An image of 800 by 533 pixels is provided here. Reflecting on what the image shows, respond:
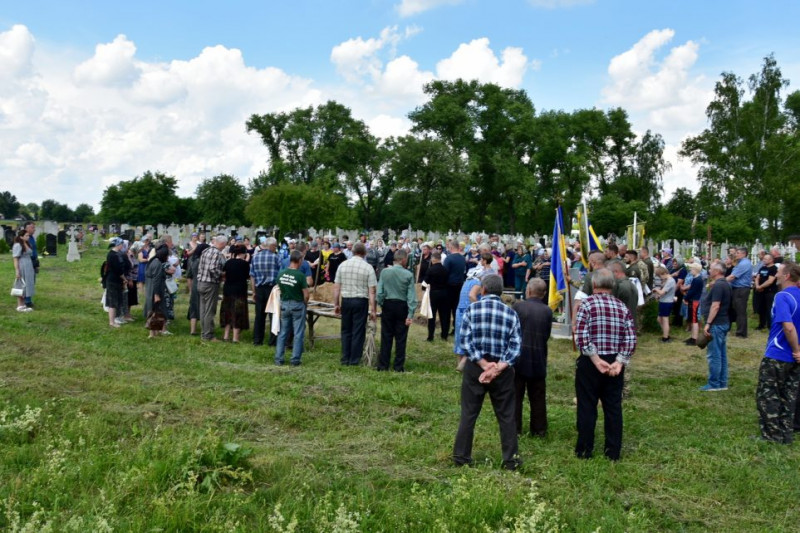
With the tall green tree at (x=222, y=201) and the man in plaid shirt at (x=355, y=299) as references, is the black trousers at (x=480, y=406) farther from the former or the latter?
the tall green tree at (x=222, y=201)

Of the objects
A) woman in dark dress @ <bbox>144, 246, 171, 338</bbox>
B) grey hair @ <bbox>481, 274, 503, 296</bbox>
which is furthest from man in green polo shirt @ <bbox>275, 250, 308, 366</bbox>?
grey hair @ <bbox>481, 274, 503, 296</bbox>

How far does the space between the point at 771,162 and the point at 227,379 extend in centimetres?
4587

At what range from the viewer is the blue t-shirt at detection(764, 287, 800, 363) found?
625cm

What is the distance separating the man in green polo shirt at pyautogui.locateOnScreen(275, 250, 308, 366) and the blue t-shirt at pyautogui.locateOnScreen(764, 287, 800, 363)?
20.2 ft

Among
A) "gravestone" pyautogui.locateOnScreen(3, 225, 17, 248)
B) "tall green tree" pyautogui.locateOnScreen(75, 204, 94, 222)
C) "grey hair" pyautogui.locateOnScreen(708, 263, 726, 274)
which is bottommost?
"grey hair" pyautogui.locateOnScreen(708, 263, 726, 274)

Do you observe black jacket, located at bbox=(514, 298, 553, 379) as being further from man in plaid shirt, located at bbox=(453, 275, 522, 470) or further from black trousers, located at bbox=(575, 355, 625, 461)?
man in plaid shirt, located at bbox=(453, 275, 522, 470)

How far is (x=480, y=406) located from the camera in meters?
5.26

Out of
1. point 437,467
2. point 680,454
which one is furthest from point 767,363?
point 437,467

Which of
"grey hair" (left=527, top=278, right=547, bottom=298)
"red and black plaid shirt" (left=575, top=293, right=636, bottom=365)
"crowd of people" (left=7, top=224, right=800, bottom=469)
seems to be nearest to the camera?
"crowd of people" (left=7, top=224, right=800, bottom=469)

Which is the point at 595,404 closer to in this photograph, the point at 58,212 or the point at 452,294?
the point at 452,294

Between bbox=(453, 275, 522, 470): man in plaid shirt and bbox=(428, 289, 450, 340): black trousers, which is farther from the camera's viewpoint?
bbox=(428, 289, 450, 340): black trousers

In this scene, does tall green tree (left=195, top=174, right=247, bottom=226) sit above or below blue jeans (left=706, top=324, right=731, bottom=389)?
above

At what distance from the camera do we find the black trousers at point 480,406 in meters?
5.20

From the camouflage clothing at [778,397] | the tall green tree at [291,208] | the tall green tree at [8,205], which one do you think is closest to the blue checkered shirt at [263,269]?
the camouflage clothing at [778,397]
